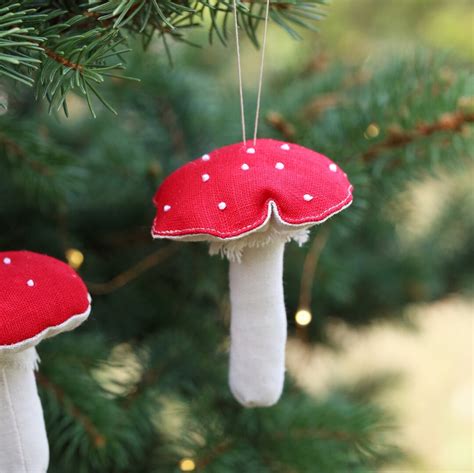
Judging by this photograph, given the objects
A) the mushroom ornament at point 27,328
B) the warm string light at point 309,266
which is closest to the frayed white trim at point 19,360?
the mushroom ornament at point 27,328

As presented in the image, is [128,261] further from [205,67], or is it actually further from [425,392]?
[425,392]

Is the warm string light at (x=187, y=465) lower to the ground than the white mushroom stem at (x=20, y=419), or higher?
lower

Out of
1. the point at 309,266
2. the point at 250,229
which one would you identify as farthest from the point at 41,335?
the point at 309,266

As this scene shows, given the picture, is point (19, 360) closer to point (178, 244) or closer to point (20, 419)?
point (20, 419)

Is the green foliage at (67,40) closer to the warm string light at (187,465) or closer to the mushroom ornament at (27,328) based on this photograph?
the mushroom ornament at (27,328)

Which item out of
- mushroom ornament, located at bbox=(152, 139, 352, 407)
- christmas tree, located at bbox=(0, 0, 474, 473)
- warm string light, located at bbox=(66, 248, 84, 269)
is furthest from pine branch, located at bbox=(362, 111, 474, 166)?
warm string light, located at bbox=(66, 248, 84, 269)
